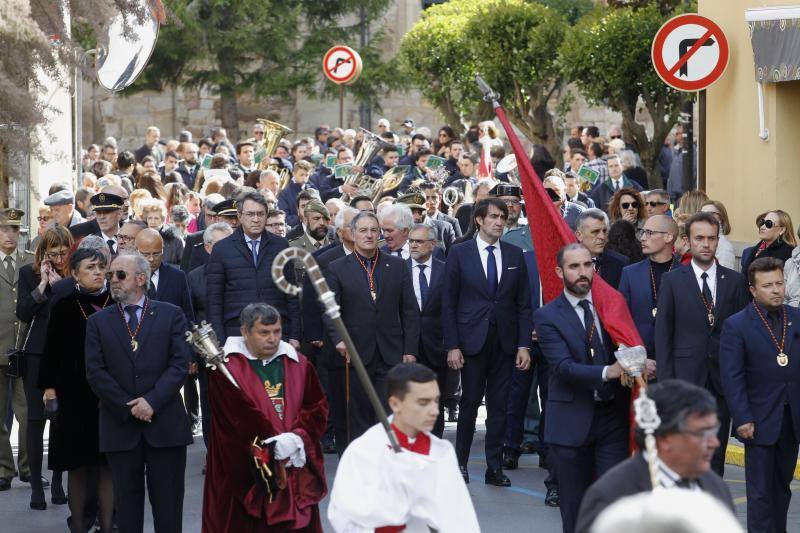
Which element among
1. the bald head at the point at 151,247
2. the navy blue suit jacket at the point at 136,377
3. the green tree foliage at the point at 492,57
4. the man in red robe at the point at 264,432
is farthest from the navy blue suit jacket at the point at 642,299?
the green tree foliage at the point at 492,57

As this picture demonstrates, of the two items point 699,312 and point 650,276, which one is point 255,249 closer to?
point 650,276

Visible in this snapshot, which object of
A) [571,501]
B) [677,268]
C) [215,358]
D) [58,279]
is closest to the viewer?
[215,358]

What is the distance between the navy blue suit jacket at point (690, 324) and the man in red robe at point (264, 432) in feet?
8.42

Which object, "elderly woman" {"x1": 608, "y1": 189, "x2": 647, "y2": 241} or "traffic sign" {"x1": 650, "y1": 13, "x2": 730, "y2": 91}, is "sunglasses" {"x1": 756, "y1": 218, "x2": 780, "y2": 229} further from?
"traffic sign" {"x1": 650, "y1": 13, "x2": 730, "y2": 91}

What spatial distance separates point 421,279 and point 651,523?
29.8 ft

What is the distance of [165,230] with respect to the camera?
14641mm

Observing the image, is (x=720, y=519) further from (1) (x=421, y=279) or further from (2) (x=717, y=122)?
(2) (x=717, y=122)

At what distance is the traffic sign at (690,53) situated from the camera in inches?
580

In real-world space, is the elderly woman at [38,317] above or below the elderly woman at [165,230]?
below

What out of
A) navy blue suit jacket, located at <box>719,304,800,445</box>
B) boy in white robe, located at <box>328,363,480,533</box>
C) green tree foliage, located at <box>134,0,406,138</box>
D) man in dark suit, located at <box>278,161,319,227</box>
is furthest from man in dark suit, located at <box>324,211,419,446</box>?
green tree foliage, located at <box>134,0,406,138</box>

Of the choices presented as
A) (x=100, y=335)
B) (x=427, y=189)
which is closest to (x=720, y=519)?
(x=100, y=335)

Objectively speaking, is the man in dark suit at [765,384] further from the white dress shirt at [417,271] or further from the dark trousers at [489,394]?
the white dress shirt at [417,271]

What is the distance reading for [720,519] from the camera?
3.76 metres

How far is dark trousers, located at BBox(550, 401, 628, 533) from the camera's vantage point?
8938 mm
